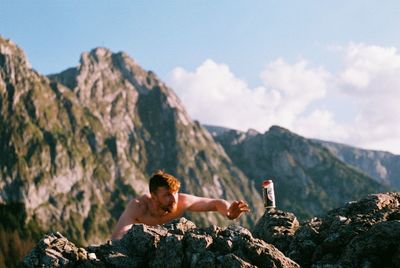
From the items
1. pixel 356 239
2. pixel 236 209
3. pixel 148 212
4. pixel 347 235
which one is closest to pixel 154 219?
pixel 148 212

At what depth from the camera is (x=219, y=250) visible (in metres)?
11.1

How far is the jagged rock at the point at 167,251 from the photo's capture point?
10.7m

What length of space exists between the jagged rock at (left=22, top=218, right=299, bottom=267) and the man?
2.48 ft

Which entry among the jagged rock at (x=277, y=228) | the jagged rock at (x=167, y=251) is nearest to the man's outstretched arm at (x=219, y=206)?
the jagged rock at (x=167, y=251)

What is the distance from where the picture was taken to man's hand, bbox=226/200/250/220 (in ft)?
42.1

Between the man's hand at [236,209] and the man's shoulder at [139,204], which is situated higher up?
the man's shoulder at [139,204]

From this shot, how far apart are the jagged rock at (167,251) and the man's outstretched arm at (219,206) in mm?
855

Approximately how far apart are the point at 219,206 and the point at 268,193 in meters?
4.46

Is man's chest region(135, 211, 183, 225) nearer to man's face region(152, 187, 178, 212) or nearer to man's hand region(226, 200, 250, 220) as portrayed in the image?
man's face region(152, 187, 178, 212)

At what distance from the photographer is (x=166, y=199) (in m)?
13.0

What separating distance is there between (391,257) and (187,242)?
474 centimetres

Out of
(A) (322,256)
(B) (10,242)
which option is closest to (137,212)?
(A) (322,256)

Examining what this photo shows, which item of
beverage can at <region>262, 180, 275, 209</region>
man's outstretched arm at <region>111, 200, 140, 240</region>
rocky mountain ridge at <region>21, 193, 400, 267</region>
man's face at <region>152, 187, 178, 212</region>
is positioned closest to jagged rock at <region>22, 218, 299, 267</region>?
rocky mountain ridge at <region>21, 193, 400, 267</region>

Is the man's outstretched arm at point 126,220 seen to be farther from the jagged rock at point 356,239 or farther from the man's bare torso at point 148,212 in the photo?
the jagged rock at point 356,239
